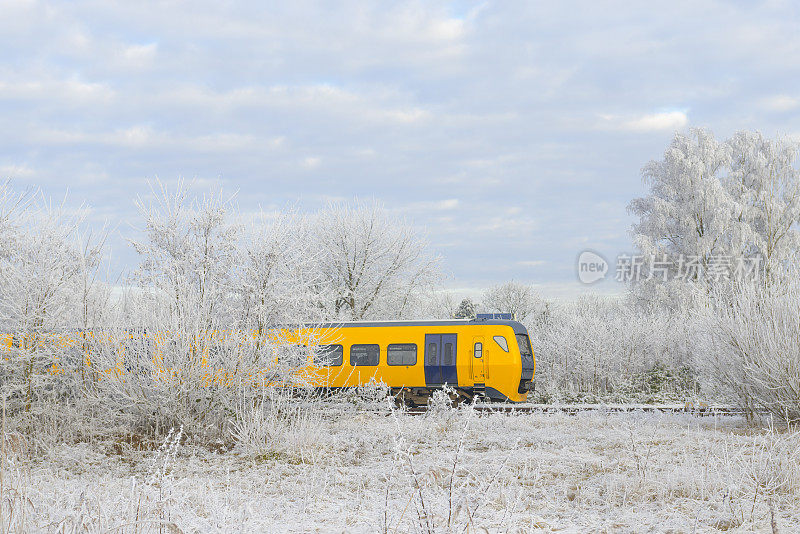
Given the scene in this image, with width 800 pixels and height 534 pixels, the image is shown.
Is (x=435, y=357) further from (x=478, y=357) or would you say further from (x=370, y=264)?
(x=370, y=264)

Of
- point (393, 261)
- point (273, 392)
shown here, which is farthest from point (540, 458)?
point (393, 261)

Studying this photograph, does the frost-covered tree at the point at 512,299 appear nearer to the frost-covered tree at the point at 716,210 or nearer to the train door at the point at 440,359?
the frost-covered tree at the point at 716,210

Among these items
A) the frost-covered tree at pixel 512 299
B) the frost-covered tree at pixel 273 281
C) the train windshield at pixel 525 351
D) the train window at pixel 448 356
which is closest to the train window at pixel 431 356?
the train window at pixel 448 356

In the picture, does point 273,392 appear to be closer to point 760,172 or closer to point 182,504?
point 182,504

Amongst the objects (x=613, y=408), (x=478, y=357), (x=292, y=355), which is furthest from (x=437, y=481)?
(x=478, y=357)

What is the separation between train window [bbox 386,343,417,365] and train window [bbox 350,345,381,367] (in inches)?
13.1

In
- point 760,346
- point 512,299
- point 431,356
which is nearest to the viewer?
point 760,346

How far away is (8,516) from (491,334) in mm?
13877

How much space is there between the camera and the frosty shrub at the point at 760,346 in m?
10.3

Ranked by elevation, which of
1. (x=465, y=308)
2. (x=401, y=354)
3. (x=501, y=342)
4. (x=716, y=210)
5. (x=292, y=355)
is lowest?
(x=401, y=354)

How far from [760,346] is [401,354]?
9.18 meters

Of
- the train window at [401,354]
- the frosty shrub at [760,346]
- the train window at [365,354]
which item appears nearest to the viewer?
the frosty shrub at [760,346]

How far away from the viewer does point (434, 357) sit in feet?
56.9

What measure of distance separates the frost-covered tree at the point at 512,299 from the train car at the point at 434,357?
2845 centimetres
